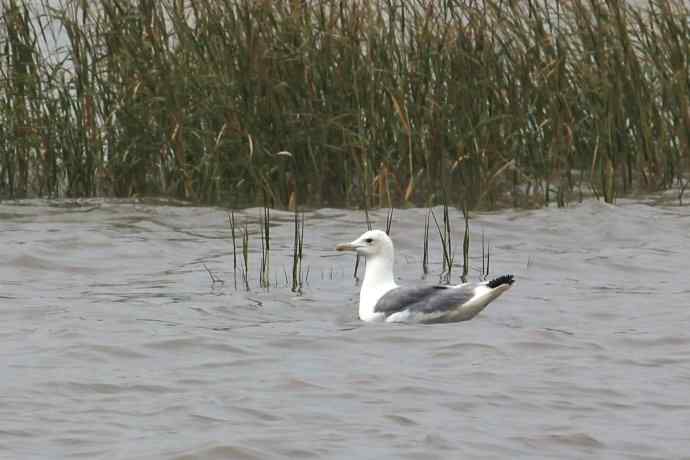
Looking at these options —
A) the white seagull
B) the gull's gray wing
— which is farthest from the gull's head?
the gull's gray wing

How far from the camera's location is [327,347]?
23.7ft

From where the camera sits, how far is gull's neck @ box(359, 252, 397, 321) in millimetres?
8227

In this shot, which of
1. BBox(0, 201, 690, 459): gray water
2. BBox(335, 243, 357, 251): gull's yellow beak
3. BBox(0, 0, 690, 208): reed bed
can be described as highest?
BBox(0, 0, 690, 208): reed bed

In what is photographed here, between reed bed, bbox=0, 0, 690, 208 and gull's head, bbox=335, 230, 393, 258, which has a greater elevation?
reed bed, bbox=0, 0, 690, 208

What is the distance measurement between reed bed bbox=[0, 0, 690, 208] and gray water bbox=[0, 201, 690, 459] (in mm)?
315

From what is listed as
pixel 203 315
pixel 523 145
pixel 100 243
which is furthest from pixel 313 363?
pixel 523 145

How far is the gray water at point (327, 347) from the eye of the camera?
17.9 ft

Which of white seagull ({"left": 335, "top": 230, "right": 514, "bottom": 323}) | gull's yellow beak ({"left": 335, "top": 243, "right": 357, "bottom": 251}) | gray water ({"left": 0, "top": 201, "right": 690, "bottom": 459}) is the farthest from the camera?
gull's yellow beak ({"left": 335, "top": 243, "right": 357, "bottom": 251})

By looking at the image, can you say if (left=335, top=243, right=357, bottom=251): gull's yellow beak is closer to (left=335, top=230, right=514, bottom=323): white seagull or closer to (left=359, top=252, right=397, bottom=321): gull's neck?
(left=359, top=252, right=397, bottom=321): gull's neck

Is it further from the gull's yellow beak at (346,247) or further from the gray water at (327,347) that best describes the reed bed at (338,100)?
the gull's yellow beak at (346,247)

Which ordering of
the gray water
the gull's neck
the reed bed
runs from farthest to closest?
the reed bed
the gull's neck
the gray water

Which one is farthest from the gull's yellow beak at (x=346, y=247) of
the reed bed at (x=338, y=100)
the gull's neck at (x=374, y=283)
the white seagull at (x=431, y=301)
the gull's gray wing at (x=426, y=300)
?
the reed bed at (x=338, y=100)

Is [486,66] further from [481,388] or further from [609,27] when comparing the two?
[481,388]

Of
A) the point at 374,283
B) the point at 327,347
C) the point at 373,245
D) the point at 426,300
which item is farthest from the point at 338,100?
the point at 327,347
